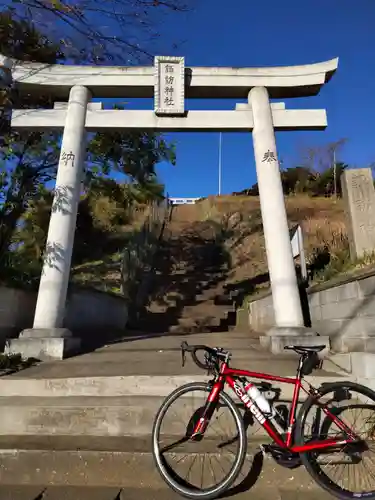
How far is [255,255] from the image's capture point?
49.7ft

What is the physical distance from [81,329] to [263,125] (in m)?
5.72

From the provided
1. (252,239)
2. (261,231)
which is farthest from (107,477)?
(261,231)

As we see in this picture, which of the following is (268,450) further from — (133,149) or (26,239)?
(26,239)

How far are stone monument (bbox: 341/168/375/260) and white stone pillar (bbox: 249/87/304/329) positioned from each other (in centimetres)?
101

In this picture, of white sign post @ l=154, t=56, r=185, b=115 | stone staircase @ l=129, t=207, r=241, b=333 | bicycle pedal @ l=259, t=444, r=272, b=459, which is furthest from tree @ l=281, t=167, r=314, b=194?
bicycle pedal @ l=259, t=444, r=272, b=459

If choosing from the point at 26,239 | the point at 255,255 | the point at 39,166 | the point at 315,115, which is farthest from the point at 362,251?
the point at 26,239

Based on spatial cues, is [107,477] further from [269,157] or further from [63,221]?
[269,157]

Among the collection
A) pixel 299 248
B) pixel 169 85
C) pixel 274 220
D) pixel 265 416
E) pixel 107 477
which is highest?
pixel 169 85

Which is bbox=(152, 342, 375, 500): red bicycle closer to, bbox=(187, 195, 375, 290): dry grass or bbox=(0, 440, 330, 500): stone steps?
bbox=(0, 440, 330, 500): stone steps

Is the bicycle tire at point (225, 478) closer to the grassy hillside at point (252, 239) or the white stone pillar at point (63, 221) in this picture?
the grassy hillside at point (252, 239)

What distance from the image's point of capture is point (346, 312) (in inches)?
Result: 177

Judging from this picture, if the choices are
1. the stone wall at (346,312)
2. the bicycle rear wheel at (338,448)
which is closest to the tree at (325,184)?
the stone wall at (346,312)

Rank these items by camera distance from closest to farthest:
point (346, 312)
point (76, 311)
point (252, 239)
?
point (346, 312)
point (76, 311)
point (252, 239)

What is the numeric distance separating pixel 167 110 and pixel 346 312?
4529mm
